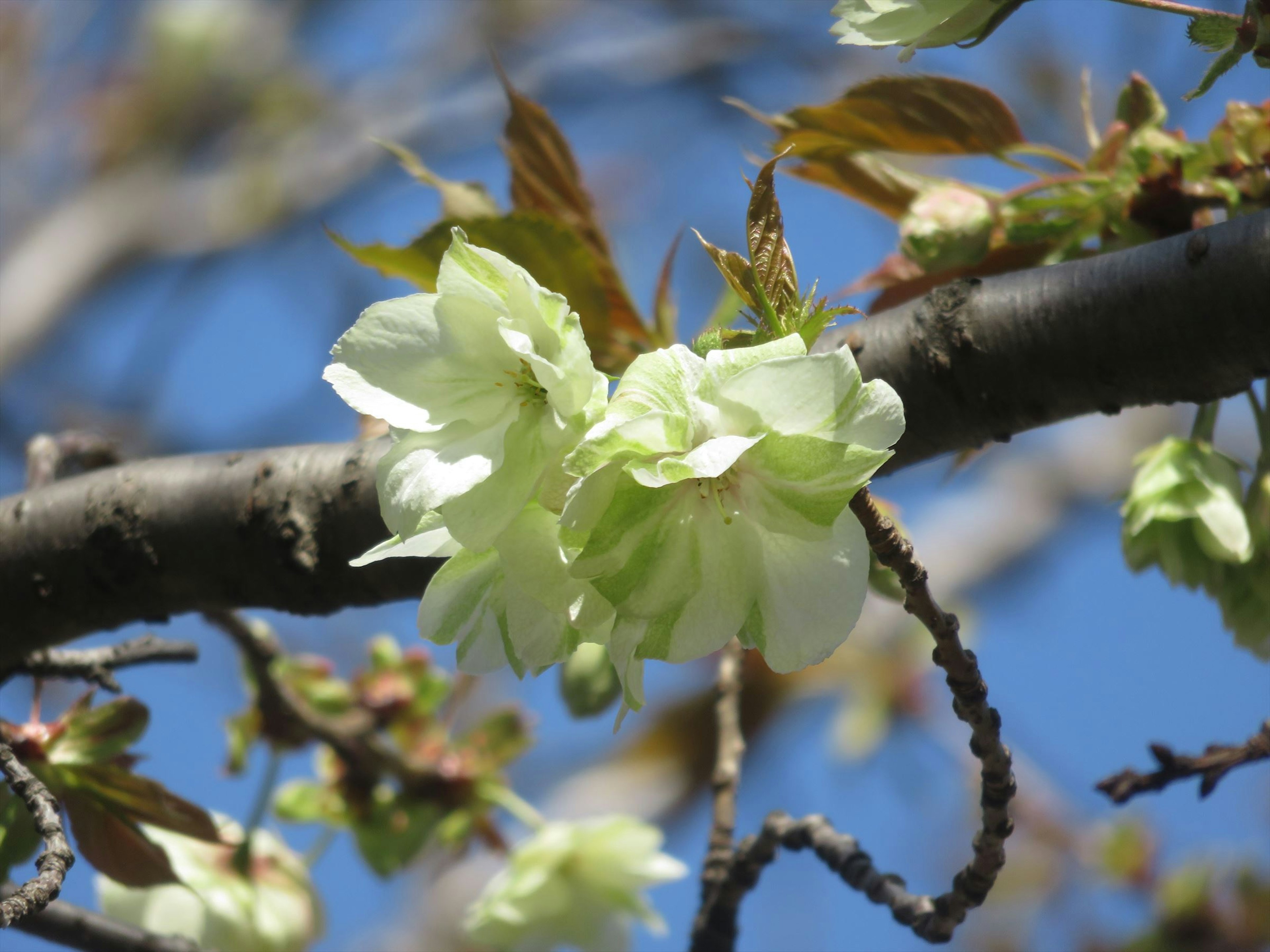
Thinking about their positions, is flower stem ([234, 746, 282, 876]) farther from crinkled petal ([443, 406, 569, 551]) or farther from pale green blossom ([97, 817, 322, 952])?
crinkled petal ([443, 406, 569, 551])

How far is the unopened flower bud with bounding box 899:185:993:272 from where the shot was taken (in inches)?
36.5

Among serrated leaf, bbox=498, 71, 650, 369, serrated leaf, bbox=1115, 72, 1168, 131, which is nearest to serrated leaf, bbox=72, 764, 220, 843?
serrated leaf, bbox=498, 71, 650, 369

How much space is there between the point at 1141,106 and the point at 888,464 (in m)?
0.45

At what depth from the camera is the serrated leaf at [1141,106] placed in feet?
3.17

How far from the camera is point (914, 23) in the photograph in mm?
710

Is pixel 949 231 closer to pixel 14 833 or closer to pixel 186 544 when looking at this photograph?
pixel 186 544

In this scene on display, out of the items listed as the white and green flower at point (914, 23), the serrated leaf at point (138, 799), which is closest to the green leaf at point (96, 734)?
the serrated leaf at point (138, 799)

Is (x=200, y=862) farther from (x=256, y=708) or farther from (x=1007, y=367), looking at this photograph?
(x=1007, y=367)

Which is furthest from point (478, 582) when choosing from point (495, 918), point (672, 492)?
point (495, 918)

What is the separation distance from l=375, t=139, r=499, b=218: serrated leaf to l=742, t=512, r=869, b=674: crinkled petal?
21.1 inches

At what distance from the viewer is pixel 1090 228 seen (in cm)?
94

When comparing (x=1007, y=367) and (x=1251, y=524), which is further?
(x=1251, y=524)

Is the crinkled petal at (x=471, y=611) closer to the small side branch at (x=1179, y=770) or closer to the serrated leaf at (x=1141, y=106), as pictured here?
the small side branch at (x=1179, y=770)

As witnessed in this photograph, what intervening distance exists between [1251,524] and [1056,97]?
4081 mm
